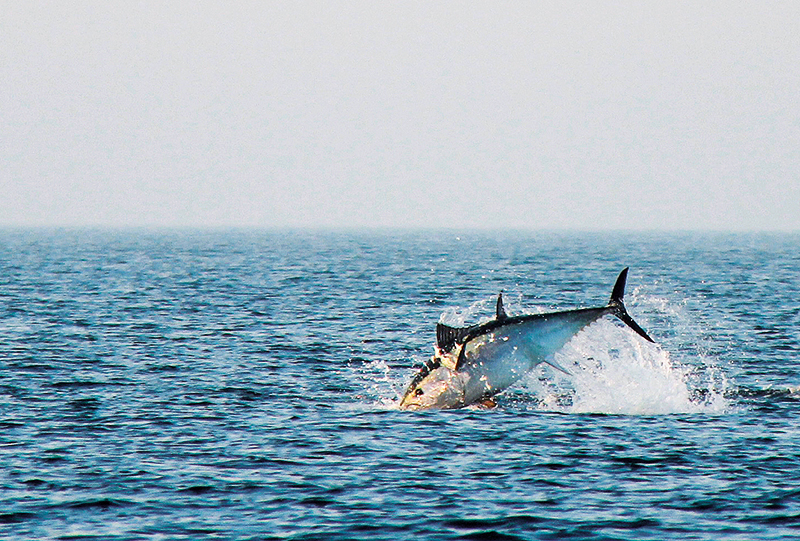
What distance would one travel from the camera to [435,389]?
2558 centimetres

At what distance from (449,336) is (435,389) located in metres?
1.39

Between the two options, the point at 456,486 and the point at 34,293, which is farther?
the point at 34,293

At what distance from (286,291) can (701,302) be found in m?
23.7

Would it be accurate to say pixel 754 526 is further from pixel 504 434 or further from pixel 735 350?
pixel 735 350

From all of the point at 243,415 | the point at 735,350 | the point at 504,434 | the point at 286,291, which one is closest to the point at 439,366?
the point at 504,434

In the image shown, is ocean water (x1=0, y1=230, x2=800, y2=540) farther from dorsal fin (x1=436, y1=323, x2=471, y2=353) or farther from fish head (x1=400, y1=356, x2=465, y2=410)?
dorsal fin (x1=436, y1=323, x2=471, y2=353)

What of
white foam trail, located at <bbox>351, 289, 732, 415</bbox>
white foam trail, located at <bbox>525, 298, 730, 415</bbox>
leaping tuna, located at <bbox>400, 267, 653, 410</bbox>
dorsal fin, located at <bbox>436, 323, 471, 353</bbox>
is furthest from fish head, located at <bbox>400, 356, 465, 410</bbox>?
white foam trail, located at <bbox>525, 298, 730, 415</bbox>

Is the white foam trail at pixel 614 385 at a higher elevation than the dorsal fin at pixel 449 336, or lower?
lower

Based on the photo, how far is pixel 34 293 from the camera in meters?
62.3

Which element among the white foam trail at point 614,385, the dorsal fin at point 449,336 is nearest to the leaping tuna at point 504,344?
the dorsal fin at point 449,336

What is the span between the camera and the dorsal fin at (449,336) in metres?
24.9

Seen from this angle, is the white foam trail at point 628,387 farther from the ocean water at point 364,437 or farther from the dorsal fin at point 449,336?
the dorsal fin at point 449,336

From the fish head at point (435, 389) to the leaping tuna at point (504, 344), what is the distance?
0.07 m

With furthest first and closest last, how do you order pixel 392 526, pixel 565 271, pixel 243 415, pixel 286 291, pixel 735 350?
pixel 565 271, pixel 286 291, pixel 735 350, pixel 243 415, pixel 392 526
